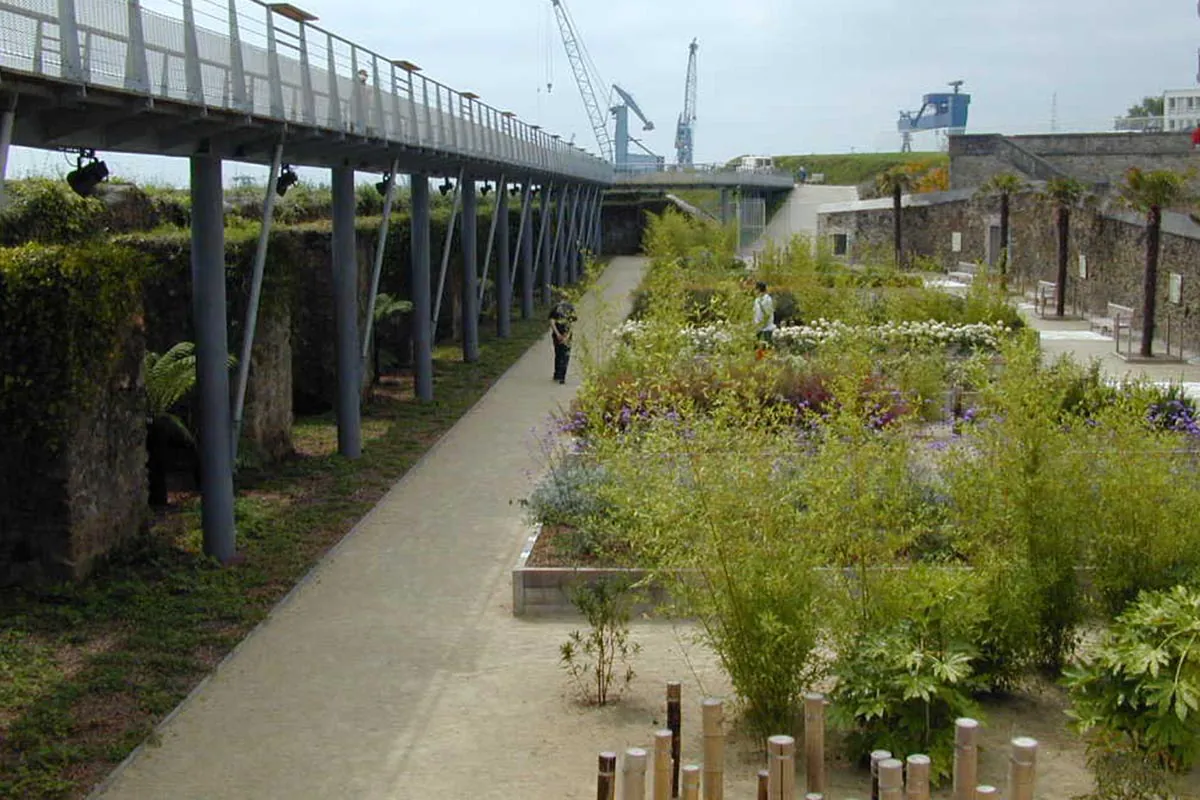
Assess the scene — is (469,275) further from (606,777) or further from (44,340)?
(606,777)

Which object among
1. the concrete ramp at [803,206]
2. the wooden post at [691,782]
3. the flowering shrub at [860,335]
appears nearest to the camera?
the wooden post at [691,782]

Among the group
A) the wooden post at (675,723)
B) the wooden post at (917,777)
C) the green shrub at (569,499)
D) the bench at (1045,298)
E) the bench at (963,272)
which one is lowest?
the wooden post at (675,723)

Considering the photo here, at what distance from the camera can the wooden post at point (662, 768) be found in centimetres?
646

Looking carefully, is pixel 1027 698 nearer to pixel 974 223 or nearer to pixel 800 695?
pixel 800 695

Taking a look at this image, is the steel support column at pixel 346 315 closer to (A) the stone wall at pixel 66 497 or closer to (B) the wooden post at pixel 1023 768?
(A) the stone wall at pixel 66 497

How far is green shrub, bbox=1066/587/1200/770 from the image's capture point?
7.09 m

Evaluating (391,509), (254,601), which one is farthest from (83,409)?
(391,509)

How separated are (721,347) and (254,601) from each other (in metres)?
6.65

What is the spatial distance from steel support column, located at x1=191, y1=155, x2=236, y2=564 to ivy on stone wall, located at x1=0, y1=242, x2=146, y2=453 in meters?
1.13

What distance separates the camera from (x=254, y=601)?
1080 centimetres

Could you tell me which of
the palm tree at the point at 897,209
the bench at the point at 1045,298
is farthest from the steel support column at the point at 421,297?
the palm tree at the point at 897,209

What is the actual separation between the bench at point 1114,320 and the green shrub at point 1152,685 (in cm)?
1747

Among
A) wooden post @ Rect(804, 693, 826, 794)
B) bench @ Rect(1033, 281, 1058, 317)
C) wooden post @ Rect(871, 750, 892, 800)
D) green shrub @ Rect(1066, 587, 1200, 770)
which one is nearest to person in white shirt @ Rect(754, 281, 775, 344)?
green shrub @ Rect(1066, 587, 1200, 770)

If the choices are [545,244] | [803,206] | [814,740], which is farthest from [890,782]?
[803,206]
